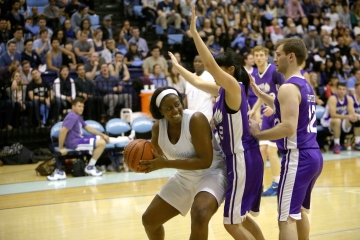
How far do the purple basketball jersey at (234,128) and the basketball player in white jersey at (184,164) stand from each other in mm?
121

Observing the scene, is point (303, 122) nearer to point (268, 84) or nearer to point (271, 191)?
point (268, 84)

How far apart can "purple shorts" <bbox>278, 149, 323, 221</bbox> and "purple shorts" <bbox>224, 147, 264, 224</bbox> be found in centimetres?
20

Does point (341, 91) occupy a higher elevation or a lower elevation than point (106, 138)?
higher

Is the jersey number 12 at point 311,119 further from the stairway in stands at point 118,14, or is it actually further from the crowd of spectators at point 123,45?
the stairway in stands at point 118,14

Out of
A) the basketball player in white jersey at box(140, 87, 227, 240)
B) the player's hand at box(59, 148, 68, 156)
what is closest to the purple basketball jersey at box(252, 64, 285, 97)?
the basketball player in white jersey at box(140, 87, 227, 240)

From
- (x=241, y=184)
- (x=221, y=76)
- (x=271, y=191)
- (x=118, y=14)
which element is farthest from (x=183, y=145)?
(x=118, y=14)

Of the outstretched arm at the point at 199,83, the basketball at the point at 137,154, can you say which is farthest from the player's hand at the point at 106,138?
the basketball at the point at 137,154

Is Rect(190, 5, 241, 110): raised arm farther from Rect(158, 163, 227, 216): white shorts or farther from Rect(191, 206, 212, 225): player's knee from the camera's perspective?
Rect(191, 206, 212, 225): player's knee

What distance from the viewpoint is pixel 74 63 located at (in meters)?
12.6

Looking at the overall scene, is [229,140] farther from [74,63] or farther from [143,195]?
[74,63]

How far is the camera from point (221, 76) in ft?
13.7

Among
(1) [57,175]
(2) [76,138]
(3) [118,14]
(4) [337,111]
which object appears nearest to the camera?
(1) [57,175]

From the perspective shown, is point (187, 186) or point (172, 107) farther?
point (187, 186)

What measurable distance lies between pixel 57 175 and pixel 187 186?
5.57 meters
